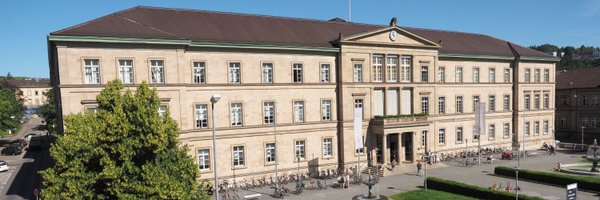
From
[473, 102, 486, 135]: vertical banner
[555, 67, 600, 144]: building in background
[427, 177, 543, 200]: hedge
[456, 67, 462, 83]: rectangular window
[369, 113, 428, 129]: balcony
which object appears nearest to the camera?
[427, 177, 543, 200]: hedge

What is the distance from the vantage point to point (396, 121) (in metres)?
44.9

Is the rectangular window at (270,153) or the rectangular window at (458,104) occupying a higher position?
the rectangular window at (458,104)

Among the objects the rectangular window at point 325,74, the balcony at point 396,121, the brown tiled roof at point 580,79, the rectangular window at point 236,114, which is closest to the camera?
the rectangular window at point 236,114

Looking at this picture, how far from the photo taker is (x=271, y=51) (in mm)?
39969

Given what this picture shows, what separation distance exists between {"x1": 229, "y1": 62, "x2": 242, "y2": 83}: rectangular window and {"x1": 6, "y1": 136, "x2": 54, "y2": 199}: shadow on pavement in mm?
20376

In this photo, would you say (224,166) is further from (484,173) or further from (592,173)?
(592,173)

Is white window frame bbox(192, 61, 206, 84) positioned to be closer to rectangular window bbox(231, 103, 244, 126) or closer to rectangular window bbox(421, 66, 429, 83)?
rectangular window bbox(231, 103, 244, 126)

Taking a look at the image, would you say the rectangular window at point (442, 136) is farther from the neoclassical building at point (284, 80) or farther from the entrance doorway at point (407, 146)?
the entrance doorway at point (407, 146)

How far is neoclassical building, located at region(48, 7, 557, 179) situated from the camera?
109 ft

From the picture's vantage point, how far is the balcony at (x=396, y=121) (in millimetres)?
44375

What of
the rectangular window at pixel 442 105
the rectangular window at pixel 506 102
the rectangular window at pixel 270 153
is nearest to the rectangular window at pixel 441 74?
the rectangular window at pixel 442 105

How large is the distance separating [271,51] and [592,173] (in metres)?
34.3

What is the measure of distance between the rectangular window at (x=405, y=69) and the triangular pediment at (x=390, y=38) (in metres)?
1.72

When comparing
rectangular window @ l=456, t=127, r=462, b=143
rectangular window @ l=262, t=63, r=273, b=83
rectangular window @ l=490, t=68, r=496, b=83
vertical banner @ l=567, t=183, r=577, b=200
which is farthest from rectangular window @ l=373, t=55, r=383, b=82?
vertical banner @ l=567, t=183, r=577, b=200
